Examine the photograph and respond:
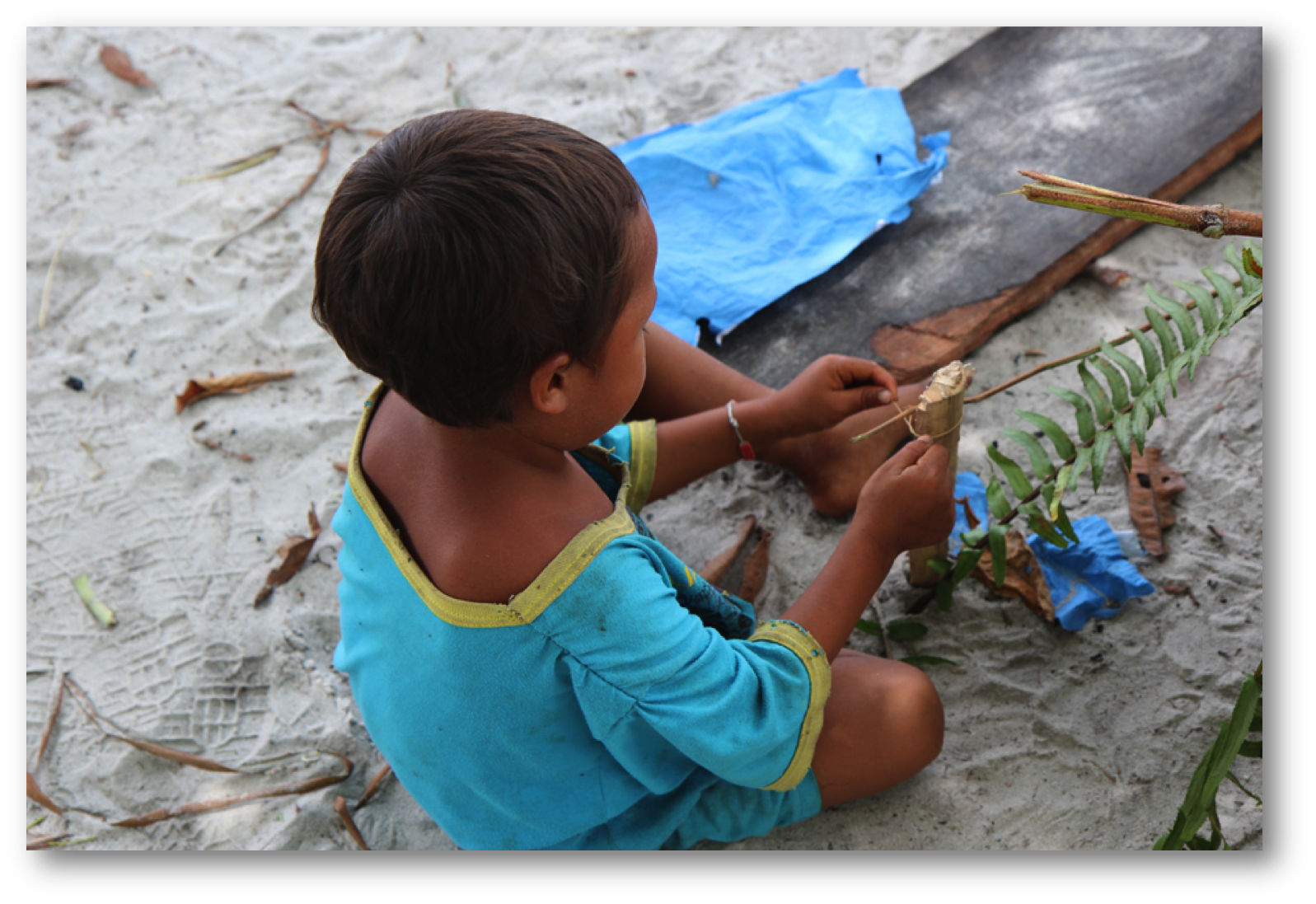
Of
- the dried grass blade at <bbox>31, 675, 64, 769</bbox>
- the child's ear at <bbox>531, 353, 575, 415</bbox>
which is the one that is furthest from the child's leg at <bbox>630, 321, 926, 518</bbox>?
the dried grass blade at <bbox>31, 675, 64, 769</bbox>

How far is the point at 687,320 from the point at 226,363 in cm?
123

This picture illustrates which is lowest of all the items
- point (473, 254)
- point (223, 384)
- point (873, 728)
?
point (223, 384)

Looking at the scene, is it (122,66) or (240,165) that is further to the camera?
(122,66)

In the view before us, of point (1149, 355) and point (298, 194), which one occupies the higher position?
point (1149, 355)

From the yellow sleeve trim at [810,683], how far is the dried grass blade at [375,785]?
823 millimetres

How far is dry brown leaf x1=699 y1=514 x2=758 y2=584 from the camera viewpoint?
2.11m

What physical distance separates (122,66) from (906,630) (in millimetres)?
3222

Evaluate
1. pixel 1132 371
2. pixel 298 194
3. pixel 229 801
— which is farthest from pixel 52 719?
pixel 1132 371

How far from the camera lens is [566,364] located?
3.91ft

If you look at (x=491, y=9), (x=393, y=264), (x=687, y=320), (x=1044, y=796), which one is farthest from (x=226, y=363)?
(x=1044, y=796)

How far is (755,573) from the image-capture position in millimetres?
2105

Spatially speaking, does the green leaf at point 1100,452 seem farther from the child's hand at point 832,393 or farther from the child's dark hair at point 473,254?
the child's dark hair at point 473,254

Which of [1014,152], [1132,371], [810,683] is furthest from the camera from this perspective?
[1014,152]

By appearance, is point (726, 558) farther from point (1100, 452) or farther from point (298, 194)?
point (298, 194)
